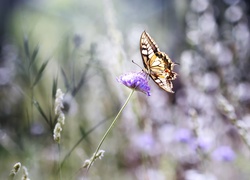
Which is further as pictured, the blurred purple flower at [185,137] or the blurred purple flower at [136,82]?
the blurred purple flower at [185,137]

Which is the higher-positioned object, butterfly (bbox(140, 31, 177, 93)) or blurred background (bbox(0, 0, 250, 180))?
blurred background (bbox(0, 0, 250, 180))

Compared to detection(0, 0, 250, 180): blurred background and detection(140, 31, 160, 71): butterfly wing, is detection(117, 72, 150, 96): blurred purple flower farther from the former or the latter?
detection(0, 0, 250, 180): blurred background

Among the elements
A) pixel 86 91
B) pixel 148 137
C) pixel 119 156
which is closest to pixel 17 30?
pixel 86 91

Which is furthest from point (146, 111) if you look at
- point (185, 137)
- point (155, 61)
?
point (155, 61)

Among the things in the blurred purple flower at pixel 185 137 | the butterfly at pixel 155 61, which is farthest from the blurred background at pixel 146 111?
the butterfly at pixel 155 61

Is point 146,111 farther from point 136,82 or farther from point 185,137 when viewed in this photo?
point 136,82

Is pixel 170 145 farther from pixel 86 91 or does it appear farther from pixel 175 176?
pixel 86 91

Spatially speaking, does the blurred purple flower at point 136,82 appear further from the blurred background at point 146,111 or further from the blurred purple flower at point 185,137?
the blurred purple flower at point 185,137

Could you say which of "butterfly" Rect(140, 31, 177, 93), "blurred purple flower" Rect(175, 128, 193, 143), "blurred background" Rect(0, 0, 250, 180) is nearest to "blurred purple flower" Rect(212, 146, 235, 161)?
"blurred background" Rect(0, 0, 250, 180)
